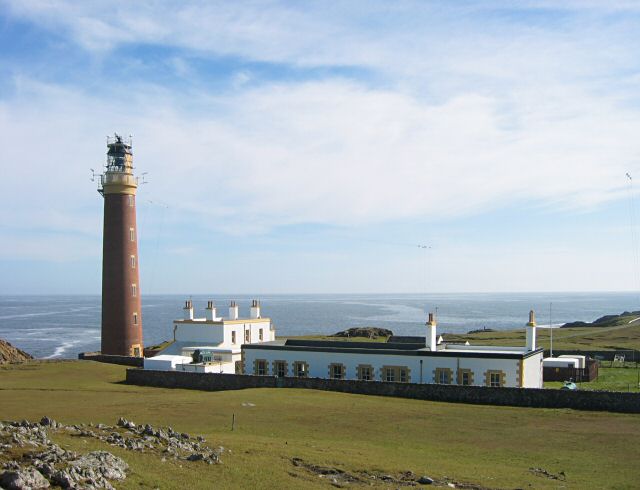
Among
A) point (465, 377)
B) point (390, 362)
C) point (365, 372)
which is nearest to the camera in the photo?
point (465, 377)

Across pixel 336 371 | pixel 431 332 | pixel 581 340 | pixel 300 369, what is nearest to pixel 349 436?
pixel 431 332

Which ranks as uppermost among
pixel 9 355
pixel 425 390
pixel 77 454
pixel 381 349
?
pixel 77 454

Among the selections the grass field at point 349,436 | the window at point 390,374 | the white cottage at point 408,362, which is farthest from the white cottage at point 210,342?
the window at point 390,374

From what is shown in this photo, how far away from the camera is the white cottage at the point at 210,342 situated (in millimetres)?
50781

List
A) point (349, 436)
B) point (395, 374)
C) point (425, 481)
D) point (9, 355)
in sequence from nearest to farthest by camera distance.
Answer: point (425, 481), point (349, 436), point (395, 374), point (9, 355)

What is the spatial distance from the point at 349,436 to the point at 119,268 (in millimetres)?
40106

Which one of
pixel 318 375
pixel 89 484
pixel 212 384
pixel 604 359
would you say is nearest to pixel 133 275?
pixel 212 384

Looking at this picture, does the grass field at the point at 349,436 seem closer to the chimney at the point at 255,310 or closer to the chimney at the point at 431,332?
the chimney at the point at 431,332

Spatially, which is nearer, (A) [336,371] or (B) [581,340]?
(A) [336,371]

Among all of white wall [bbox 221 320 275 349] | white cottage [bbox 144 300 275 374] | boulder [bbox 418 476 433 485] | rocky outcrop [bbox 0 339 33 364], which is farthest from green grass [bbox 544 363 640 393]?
rocky outcrop [bbox 0 339 33 364]

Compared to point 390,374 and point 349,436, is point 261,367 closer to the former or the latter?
point 390,374

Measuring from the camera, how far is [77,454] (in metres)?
16.7

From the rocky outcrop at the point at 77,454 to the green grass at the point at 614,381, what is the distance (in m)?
31.7

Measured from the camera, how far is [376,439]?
27.6 metres
